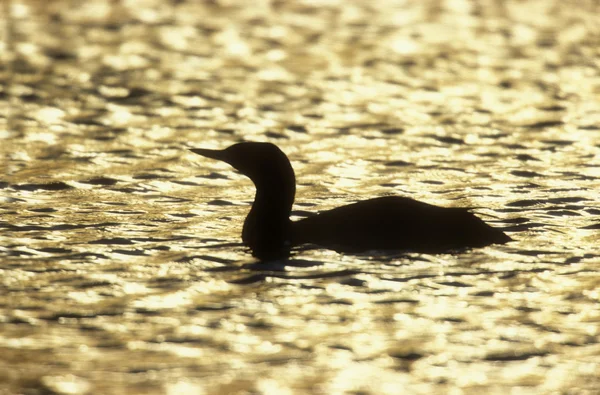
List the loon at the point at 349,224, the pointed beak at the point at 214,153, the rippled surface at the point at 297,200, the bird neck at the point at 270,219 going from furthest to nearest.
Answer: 1. the pointed beak at the point at 214,153
2. the bird neck at the point at 270,219
3. the loon at the point at 349,224
4. the rippled surface at the point at 297,200

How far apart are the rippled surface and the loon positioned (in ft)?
0.66

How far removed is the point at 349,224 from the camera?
1101cm

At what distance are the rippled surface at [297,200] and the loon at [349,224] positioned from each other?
201mm

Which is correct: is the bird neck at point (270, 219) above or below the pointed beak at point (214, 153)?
below

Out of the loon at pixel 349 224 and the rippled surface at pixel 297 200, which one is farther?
the loon at pixel 349 224

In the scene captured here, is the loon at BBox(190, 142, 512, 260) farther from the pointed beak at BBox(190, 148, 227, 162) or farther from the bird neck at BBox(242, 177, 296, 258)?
the pointed beak at BBox(190, 148, 227, 162)

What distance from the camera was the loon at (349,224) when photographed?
35.7 ft

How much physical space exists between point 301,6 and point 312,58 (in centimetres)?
709

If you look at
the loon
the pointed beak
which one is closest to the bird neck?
the loon

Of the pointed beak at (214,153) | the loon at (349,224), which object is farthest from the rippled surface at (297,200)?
the pointed beak at (214,153)

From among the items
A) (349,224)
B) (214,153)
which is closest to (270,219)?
(349,224)

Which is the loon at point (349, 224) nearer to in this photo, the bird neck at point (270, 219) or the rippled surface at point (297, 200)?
the bird neck at point (270, 219)

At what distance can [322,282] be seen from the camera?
400 inches

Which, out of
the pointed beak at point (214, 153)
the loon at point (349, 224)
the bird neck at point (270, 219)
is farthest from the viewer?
the pointed beak at point (214, 153)
